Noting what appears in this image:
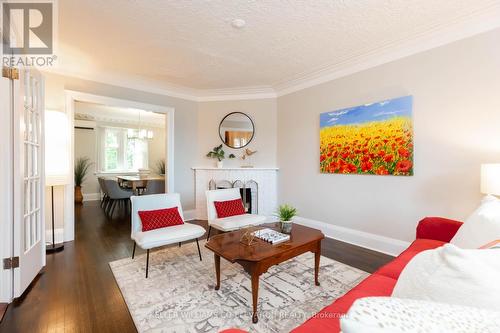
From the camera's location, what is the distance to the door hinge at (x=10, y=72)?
1889 millimetres

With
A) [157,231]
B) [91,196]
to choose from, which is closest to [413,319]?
[157,231]

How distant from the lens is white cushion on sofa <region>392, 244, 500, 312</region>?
63 centimetres

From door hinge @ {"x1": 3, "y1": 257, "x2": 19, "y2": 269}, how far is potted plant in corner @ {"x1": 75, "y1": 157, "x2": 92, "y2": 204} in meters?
5.17

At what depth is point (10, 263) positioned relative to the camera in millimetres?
1930

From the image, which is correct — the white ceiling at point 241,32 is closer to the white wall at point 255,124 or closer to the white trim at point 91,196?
the white wall at point 255,124

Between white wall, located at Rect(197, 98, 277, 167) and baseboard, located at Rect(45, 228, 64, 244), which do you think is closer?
baseboard, located at Rect(45, 228, 64, 244)

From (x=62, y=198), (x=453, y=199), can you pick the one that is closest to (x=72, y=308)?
(x=62, y=198)

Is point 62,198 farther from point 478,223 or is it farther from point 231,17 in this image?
point 478,223

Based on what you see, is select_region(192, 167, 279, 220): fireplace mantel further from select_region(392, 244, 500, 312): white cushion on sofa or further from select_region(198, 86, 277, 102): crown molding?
select_region(392, 244, 500, 312): white cushion on sofa

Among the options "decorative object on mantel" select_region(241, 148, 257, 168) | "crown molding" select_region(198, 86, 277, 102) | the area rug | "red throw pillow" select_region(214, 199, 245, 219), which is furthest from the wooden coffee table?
"crown molding" select_region(198, 86, 277, 102)

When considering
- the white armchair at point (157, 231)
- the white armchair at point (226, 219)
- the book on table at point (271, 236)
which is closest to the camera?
the book on table at point (271, 236)

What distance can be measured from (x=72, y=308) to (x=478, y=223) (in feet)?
9.80

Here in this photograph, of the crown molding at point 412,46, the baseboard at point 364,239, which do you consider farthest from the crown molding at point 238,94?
the baseboard at point 364,239

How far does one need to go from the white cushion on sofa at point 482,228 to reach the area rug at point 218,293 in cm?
104
